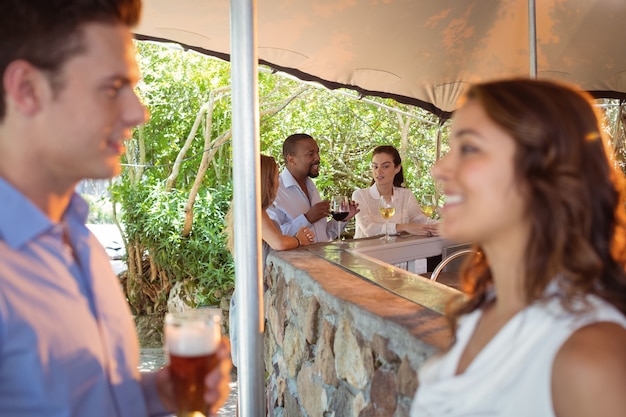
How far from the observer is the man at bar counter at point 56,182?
3.58 feet

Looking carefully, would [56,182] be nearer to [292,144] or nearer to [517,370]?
[517,370]

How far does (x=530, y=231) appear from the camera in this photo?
129cm

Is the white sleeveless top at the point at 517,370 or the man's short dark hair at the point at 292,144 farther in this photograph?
the man's short dark hair at the point at 292,144

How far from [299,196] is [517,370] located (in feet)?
11.5

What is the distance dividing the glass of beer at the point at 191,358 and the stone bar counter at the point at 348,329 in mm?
642

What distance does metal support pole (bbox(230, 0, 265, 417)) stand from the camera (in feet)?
6.37

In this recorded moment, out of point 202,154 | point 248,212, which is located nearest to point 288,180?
point 248,212

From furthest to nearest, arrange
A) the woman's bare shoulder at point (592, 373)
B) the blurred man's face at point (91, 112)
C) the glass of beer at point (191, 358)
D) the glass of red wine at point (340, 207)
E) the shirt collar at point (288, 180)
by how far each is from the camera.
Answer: the shirt collar at point (288, 180) → the glass of red wine at point (340, 207) → the glass of beer at point (191, 358) → the blurred man's face at point (91, 112) → the woman's bare shoulder at point (592, 373)

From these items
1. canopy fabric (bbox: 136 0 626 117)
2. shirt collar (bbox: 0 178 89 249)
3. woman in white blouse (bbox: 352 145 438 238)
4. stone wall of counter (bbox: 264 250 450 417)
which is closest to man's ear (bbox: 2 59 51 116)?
shirt collar (bbox: 0 178 89 249)

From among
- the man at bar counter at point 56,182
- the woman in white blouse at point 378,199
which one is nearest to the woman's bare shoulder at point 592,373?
the man at bar counter at point 56,182

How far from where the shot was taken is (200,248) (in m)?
8.89

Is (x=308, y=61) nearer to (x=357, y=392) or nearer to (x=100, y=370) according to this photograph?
(x=357, y=392)

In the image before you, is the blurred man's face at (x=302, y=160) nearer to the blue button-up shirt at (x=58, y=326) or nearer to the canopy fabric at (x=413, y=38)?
the canopy fabric at (x=413, y=38)

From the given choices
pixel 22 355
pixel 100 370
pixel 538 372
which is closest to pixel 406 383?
pixel 538 372
